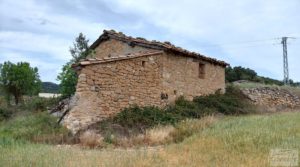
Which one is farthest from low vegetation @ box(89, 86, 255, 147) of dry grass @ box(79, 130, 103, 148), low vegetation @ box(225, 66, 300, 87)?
low vegetation @ box(225, 66, 300, 87)

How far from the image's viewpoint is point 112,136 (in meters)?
12.8

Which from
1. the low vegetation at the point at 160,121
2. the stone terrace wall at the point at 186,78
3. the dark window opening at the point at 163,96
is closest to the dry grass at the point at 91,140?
the low vegetation at the point at 160,121

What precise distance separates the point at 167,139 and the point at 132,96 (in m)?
3.39

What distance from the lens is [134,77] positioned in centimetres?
1553

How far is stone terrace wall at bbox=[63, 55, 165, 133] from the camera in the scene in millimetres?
13773

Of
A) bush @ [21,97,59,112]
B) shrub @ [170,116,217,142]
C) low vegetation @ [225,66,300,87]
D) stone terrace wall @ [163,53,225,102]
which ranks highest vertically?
low vegetation @ [225,66,300,87]

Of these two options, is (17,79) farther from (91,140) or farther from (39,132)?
(91,140)

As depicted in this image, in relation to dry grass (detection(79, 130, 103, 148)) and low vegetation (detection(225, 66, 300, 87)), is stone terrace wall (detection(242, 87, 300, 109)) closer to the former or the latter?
low vegetation (detection(225, 66, 300, 87))

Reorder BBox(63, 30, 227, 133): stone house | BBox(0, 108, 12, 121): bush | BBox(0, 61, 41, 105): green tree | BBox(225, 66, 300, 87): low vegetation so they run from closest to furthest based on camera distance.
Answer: BBox(63, 30, 227, 133): stone house, BBox(0, 108, 12, 121): bush, BBox(0, 61, 41, 105): green tree, BBox(225, 66, 300, 87): low vegetation

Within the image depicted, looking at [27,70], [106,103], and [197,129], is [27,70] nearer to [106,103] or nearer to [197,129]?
[106,103]

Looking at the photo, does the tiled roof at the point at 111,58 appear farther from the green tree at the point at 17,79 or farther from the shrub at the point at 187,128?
the green tree at the point at 17,79

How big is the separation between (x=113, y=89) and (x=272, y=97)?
12.8 metres

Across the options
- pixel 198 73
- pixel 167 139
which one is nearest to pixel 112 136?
pixel 167 139

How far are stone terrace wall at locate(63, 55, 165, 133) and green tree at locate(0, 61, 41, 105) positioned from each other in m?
10.3
